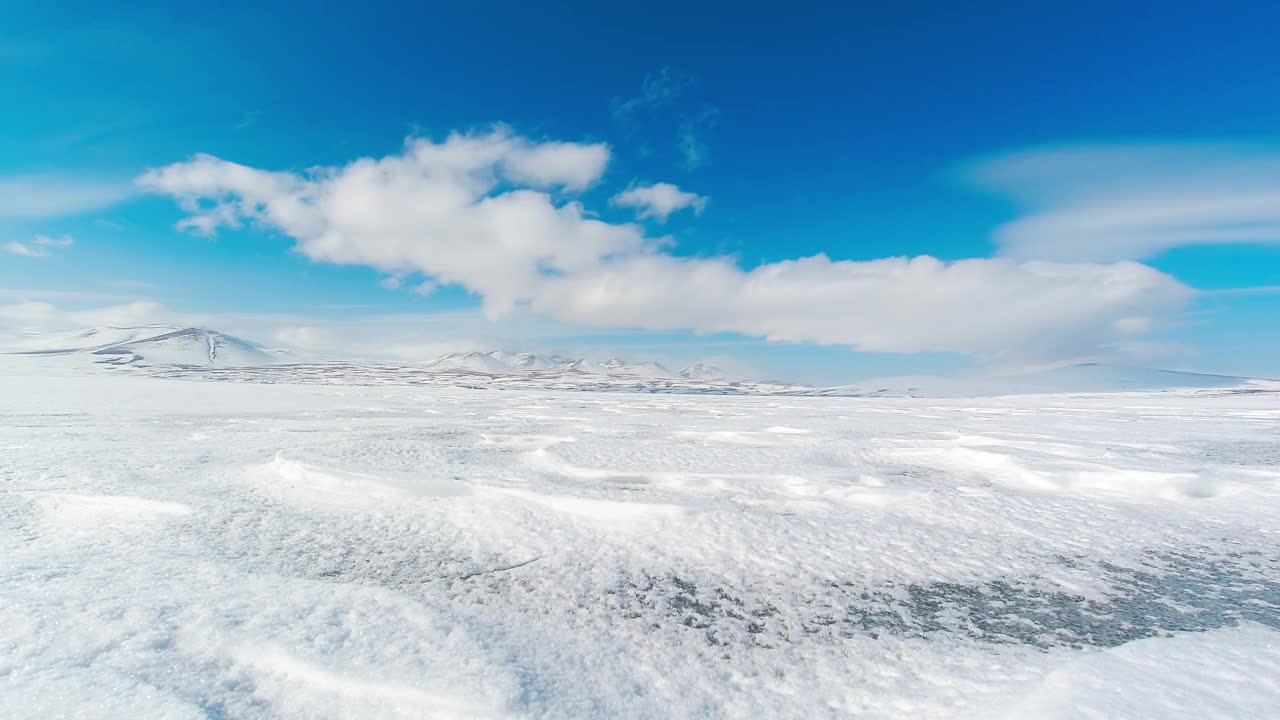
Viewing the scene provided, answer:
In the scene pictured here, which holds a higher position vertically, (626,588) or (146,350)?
(146,350)

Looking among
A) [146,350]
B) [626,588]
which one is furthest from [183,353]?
[626,588]

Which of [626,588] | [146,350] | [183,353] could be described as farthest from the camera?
[183,353]

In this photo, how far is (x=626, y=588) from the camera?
169 inches

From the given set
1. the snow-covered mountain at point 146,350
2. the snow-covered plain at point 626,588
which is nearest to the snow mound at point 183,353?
the snow-covered mountain at point 146,350

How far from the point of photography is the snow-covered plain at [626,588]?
2.77 metres

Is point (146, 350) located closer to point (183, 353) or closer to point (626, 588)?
point (183, 353)

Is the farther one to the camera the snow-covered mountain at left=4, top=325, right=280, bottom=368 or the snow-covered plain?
the snow-covered mountain at left=4, top=325, right=280, bottom=368

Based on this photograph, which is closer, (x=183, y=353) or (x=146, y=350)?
(x=146, y=350)

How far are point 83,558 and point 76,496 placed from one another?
239cm

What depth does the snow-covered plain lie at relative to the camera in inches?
109

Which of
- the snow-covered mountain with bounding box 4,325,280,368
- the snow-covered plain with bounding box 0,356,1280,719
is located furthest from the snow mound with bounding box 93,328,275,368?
the snow-covered plain with bounding box 0,356,1280,719

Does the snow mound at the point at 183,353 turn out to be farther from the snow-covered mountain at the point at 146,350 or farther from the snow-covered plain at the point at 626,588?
the snow-covered plain at the point at 626,588

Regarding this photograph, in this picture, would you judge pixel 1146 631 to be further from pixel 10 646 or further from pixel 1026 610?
pixel 10 646

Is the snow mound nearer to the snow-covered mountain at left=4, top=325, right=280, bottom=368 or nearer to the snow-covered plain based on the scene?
the snow-covered mountain at left=4, top=325, right=280, bottom=368
